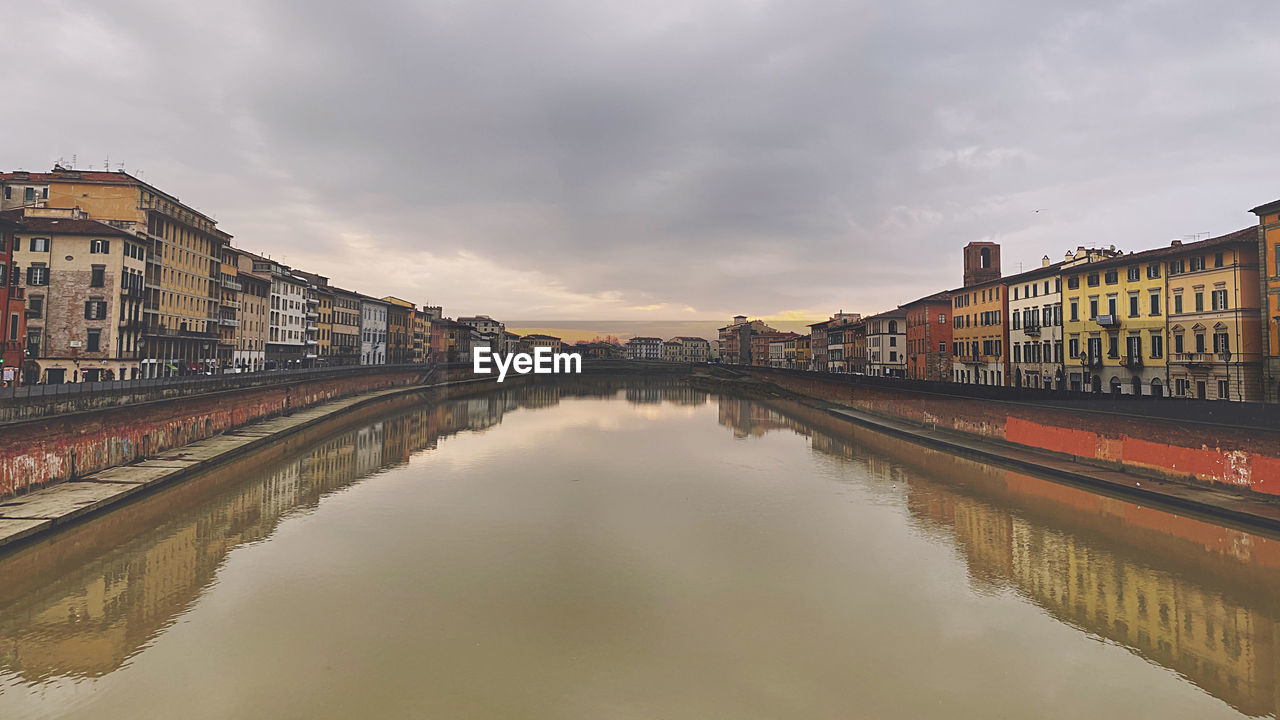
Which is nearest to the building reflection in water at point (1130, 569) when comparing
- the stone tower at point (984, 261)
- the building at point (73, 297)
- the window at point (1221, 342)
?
the window at point (1221, 342)

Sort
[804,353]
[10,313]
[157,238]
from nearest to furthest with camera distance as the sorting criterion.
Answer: [10,313] < [157,238] < [804,353]

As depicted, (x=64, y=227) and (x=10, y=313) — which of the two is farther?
(x=64, y=227)

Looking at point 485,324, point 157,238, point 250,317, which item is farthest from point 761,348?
point 157,238

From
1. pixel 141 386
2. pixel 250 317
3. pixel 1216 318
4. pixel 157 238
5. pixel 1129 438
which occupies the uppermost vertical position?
pixel 157 238

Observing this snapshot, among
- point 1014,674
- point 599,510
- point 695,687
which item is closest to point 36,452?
point 599,510

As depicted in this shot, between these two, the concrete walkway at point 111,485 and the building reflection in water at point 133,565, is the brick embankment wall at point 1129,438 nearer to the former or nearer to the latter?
the building reflection in water at point 133,565

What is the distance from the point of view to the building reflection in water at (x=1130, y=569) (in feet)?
35.3

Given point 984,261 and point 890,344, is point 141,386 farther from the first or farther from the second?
point 984,261

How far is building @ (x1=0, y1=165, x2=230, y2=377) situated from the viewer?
4738 centimetres

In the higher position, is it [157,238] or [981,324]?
[157,238]

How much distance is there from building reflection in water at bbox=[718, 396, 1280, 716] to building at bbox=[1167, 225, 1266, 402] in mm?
20861

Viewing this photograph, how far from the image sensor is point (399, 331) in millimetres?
114250

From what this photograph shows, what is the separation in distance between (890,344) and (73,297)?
87.7 m

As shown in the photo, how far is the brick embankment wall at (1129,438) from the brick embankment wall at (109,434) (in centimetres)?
4194
